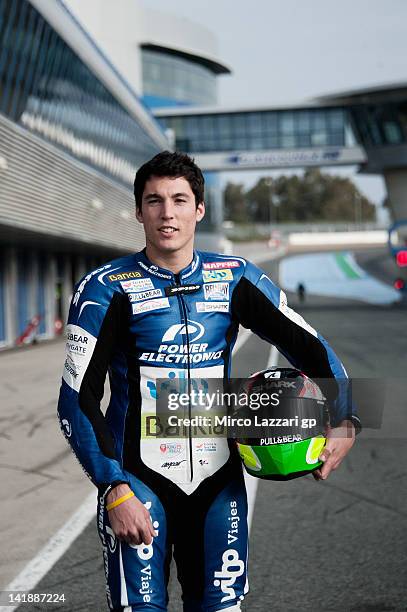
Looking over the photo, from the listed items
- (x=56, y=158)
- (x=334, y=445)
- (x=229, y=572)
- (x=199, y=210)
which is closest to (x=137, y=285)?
(x=199, y=210)

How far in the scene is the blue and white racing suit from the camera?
2830 mm

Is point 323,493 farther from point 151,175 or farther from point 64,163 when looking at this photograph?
point 64,163

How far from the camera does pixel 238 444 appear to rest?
285 centimetres

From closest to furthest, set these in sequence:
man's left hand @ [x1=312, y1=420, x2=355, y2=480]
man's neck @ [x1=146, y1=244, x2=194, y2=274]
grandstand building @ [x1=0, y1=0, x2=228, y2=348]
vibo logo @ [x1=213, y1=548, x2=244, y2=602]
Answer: man's left hand @ [x1=312, y1=420, x2=355, y2=480] → vibo logo @ [x1=213, y1=548, x2=244, y2=602] → man's neck @ [x1=146, y1=244, x2=194, y2=274] → grandstand building @ [x1=0, y1=0, x2=228, y2=348]

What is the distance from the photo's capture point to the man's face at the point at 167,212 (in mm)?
2908

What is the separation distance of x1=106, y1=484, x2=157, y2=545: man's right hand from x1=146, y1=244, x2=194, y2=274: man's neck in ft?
2.55

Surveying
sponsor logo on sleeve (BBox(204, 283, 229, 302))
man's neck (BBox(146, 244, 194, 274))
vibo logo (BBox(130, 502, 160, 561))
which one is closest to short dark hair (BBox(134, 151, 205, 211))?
man's neck (BBox(146, 244, 194, 274))

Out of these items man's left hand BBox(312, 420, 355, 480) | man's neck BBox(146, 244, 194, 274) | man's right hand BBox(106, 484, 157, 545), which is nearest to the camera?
man's right hand BBox(106, 484, 157, 545)

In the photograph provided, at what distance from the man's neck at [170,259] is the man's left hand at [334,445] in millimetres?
751

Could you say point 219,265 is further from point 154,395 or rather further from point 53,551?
point 53,551

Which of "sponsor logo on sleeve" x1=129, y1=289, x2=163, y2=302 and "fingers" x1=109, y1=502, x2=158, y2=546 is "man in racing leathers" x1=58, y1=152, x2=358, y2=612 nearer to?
"sponsor logo on sleeve" x1=129, y1=289, x2=163, y2=302

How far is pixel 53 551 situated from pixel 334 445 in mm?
3191

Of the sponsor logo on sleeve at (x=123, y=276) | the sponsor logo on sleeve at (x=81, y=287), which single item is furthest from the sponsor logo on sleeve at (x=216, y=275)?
the sponsor logo on sleeve at (x=81, y=287)

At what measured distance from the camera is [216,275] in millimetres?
3031
